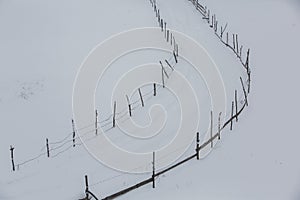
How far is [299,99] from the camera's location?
23.2ft

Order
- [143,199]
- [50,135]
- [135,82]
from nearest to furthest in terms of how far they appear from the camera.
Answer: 1. [143,199]
2. [50,135]
3. [135,82]

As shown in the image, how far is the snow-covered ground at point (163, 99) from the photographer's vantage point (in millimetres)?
5383

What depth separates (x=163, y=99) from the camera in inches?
274

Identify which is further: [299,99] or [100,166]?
[299,99]

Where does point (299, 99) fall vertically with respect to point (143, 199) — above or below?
above

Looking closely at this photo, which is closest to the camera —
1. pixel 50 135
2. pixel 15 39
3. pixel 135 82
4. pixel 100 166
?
pixel 100 166

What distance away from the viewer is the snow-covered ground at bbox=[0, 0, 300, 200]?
538 cm

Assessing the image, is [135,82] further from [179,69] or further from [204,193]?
[204,193]

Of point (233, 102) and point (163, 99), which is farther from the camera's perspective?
point (163, 99)

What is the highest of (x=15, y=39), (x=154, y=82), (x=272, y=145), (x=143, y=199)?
(x=15, y=39)

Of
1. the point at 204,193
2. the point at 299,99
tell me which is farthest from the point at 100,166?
the point at 299,99

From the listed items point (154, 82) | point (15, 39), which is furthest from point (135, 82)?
point (15, 39)

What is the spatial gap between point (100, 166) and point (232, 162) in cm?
152

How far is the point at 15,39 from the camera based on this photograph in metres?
8.83
